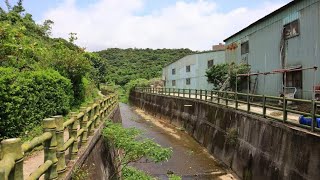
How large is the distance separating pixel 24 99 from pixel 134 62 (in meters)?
118

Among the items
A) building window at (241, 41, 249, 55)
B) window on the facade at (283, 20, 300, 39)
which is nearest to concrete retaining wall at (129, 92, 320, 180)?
building window at (241, 41, 249, 55)

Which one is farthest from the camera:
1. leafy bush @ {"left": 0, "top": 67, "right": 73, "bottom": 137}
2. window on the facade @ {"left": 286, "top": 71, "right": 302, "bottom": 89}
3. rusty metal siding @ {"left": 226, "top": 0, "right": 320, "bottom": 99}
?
window on the facade @ {"left": 286, "top": 71, "right": 302, "bottom": 89}

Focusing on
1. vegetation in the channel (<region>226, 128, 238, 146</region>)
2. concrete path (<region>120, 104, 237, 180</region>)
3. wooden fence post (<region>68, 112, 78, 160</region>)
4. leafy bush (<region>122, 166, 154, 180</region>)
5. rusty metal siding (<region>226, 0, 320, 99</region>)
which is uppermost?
rusty metal siding (<region>226, 0, 320, 99</region>)

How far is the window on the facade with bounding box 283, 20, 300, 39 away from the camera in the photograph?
1686 centimetres

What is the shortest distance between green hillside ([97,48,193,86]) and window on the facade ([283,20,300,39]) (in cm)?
6460

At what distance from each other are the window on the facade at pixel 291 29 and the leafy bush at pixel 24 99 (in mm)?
12295

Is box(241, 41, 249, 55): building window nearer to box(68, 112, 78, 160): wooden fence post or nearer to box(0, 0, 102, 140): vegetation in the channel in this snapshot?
box(0, 0, 102, 140): vegetation in the channel

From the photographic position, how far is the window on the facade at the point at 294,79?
16.8 meters

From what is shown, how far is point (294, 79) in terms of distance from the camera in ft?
57.1

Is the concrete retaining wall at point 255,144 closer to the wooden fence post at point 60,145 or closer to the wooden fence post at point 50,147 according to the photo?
the wooden fence post at point 60,145

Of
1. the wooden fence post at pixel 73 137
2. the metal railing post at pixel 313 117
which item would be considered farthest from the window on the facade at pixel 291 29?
the wooden fence post at pixel 73 137

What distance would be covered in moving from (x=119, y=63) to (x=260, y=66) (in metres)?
107

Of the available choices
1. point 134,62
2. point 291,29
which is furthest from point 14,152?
point 134,62

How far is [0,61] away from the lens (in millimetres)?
12547
